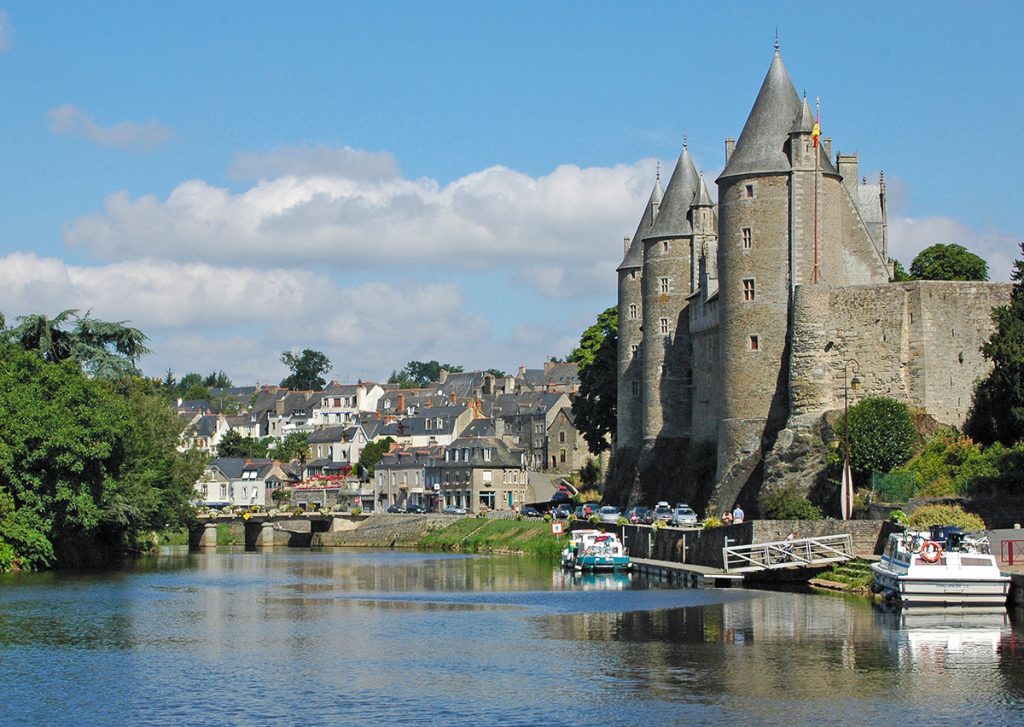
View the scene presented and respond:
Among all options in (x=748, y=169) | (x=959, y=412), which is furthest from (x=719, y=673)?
(x=748, y=169)

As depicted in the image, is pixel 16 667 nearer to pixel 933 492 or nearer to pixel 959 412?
pixel 933 492

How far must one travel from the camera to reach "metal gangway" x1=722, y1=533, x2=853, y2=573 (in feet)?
146

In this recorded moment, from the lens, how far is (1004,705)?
980 inches

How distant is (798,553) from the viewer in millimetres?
45125

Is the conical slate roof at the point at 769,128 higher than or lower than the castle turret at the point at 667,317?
higher

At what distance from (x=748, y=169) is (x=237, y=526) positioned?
48116 millimetres

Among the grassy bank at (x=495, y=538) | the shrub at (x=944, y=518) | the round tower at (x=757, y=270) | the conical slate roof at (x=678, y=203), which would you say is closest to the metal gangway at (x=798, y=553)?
the shrub at (x=944, y=518)

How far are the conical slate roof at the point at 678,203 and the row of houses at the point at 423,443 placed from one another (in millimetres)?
31755

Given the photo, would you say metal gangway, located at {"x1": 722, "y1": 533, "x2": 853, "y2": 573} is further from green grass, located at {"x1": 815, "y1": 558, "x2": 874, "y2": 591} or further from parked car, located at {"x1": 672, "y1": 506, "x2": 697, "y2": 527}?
parked car, located at {"x1": 672, "y1": 506, "x2": 697, "y2": 527}

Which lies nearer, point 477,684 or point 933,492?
point 477,684

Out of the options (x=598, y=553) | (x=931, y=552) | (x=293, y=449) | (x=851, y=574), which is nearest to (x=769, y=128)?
(x=598, y=553)

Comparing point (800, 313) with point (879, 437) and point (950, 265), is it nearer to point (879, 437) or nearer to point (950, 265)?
point (879, 437)

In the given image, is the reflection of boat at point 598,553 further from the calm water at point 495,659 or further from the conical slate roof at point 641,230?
the conical slate roof at point 641,230

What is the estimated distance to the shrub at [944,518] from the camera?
4000 centimetres
